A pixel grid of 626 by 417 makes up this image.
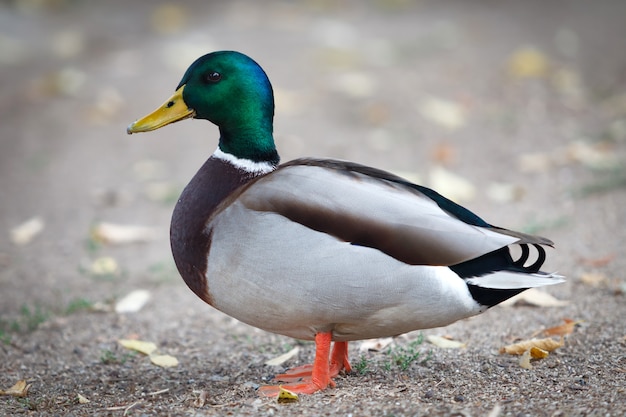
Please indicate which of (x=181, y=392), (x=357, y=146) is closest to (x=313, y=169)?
(x=181, y=392)

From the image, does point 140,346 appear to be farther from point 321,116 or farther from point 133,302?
point 321,116

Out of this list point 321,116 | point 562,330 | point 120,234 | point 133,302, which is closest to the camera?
point 562,330

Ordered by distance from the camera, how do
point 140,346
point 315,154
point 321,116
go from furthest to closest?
point 321,116
point 315,154
point 140,346

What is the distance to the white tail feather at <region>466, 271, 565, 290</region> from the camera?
8.85 feet

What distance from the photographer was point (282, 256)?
266 cm

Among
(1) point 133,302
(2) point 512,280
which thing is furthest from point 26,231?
(2) point 512,280

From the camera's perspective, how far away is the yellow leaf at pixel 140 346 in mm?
3486

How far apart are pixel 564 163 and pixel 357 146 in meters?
1.46

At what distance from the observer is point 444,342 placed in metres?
3.39

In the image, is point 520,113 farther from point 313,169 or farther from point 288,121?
point 313,169

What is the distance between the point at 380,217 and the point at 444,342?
0.94 m

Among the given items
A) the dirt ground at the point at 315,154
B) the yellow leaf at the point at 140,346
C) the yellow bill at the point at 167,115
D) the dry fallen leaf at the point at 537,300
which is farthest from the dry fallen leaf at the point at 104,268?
the dry fallen leaf at the point at 537,300

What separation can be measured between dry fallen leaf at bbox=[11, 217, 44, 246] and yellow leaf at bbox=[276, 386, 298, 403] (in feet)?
9.13

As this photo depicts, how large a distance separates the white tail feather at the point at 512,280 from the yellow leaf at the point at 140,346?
4.74 ft
